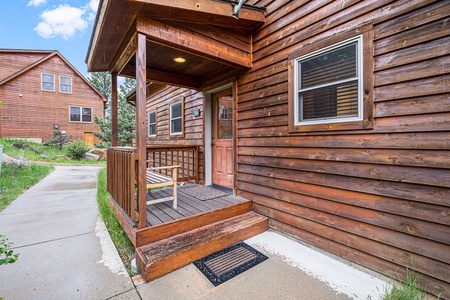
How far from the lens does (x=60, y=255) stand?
236cm

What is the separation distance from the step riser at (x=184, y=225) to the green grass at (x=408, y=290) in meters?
1.80

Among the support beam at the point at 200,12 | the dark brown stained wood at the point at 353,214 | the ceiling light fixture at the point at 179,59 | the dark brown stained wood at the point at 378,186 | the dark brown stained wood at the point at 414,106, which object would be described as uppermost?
the support beam at the point at 200,12

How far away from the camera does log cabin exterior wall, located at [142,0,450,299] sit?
1.66 metres

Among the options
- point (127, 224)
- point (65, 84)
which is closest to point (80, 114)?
point (65, 84)

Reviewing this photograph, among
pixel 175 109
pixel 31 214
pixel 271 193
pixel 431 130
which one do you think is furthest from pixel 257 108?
pixel 31 214

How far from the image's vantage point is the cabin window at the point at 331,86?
206 centimetres

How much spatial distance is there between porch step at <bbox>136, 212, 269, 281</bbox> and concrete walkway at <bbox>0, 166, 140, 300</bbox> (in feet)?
0.79

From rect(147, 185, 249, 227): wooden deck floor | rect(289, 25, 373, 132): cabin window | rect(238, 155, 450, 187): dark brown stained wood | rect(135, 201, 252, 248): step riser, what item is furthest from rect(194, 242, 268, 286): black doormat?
rect(289, 25, 373, 132): cabin window

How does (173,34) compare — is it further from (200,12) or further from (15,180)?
(15,180)

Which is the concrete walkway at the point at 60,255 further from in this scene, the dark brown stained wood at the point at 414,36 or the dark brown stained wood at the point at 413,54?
the dark brown stained wood at the point at 414,36

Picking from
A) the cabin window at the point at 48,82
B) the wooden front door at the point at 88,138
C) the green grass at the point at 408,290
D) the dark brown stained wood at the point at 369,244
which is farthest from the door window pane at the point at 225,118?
the cabin window at the point at 48,82

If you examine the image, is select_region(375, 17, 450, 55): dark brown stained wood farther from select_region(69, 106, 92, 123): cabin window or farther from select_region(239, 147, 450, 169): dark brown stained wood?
select_region(69, 106, 92, 123): cabin window

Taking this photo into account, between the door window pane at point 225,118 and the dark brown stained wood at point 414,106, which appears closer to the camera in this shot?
the dark brown stained wood at point 414,106

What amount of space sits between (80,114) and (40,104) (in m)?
2.32
